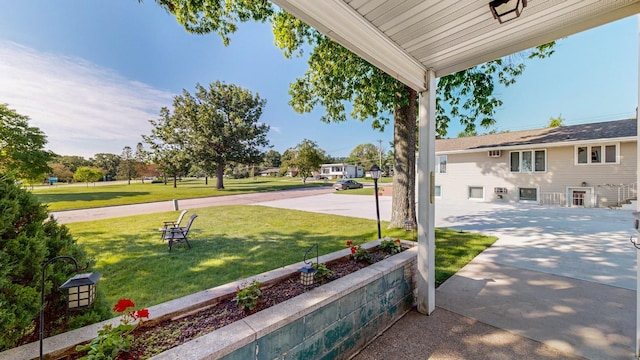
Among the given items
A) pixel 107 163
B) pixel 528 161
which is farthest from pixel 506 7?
pixel 107 163

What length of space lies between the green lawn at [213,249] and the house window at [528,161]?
368 inches

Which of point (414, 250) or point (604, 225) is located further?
point (604, 225)

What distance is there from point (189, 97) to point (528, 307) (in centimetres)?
2812

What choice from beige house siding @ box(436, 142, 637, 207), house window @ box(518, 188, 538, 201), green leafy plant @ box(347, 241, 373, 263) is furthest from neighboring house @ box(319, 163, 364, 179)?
green leafy plant @ box(347, 241, 373, 263)

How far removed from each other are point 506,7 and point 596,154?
47.4ft

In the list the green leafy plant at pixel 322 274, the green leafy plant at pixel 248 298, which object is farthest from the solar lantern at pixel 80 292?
the green leafy plant at pixel 322 274

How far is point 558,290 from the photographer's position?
336cm

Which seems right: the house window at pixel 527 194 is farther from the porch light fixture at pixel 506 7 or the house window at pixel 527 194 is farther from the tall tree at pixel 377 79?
the porch light fixture at pixel 506 7

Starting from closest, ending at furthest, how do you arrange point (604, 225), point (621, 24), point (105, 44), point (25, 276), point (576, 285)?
point (25, 276) < point (576, 285) < point (621, 24) < point (604, 225) < point (105, 44)

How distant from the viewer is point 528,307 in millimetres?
2965

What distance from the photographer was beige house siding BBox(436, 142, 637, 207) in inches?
403

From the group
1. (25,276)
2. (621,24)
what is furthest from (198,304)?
(621,24)

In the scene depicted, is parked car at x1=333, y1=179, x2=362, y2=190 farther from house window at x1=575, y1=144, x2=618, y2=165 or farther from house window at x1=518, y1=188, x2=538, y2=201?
house window at x1=575, y1=144, x2=618, y2=165

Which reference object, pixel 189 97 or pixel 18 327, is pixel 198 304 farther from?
pixel 189 97
